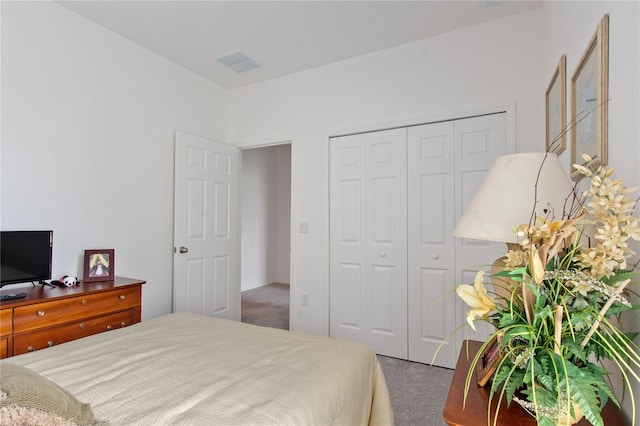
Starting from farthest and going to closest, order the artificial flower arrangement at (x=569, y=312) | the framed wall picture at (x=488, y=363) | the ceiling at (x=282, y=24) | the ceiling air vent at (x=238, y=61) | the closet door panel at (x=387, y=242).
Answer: the ceiling air vent at (x=238, y=61) < the closet door panel at (x=387, y=242) < the ceiling at (x=282, y=24) < the framed wall picture at (x=488, y=363) < the artificial flower arrangement at (x=569, y=312)

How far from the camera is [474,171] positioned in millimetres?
2650

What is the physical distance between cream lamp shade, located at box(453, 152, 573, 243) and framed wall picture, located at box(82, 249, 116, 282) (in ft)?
8.46

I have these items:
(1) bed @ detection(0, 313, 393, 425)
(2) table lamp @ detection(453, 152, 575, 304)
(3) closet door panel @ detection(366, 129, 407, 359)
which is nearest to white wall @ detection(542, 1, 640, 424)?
(2) table lamp @ detection(453, 152, 575, 304)

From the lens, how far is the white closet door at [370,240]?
294 cm

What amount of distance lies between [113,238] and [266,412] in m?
2.37

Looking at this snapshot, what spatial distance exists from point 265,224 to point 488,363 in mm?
5500

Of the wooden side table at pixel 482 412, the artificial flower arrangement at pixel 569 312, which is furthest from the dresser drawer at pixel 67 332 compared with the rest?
the artificial flower arrangement at pixel 569 312

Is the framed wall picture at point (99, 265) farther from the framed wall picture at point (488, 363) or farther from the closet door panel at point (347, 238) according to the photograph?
the framed wall picture at point (488, 363)

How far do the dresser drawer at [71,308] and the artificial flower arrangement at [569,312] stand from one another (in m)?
2.27

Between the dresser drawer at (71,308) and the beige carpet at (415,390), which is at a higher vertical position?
the dresser drawer at (71,308)

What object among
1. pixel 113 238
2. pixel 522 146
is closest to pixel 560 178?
pixel 522 146

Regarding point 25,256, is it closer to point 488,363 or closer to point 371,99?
point 488,363

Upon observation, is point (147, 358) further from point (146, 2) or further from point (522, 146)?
point (522, 146)

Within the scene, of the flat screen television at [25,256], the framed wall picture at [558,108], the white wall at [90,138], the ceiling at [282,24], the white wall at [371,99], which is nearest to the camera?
the framed wall picture at [558,108]
